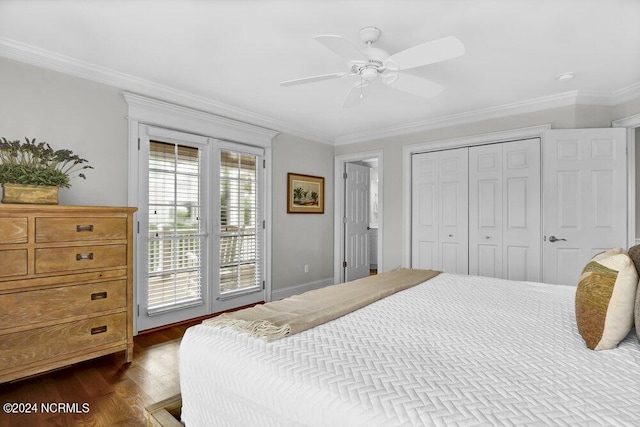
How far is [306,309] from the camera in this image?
5.61ft

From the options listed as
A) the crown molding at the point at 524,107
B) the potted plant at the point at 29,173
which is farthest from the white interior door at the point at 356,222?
the potted plant at the point at 29,173

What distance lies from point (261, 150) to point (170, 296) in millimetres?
2019

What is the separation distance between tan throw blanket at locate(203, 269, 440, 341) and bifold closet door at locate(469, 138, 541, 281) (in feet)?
6.43

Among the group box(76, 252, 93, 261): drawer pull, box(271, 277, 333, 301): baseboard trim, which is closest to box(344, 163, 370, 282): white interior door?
box(271, 277, 333, 301): baseboard trim

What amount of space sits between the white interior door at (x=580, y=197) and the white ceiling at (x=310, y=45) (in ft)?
1.54

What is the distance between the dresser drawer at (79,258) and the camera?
221 centimetres

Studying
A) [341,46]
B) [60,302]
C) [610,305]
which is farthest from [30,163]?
[610,305]

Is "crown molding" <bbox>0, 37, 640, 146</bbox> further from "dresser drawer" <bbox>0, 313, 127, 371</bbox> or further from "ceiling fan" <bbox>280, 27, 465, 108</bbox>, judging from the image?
"dresser drawer" <bbox>0, 313, 127, 371</bbox>

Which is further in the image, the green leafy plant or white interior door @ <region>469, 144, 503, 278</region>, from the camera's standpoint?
white interior door @ <region>469, 144, 503, 278</region>

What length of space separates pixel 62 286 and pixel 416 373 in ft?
7.87

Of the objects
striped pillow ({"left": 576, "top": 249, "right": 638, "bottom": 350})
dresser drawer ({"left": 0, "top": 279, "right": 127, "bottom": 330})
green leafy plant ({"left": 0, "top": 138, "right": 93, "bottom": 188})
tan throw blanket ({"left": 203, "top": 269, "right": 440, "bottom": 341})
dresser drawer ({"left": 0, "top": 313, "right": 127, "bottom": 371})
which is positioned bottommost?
dresser drawer ({"left": 0, "top": 313, "right": 127, "bottom": 371})

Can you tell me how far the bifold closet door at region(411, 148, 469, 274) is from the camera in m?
4.15

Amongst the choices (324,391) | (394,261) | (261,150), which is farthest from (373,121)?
(324,391)

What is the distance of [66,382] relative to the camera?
7.43ft
